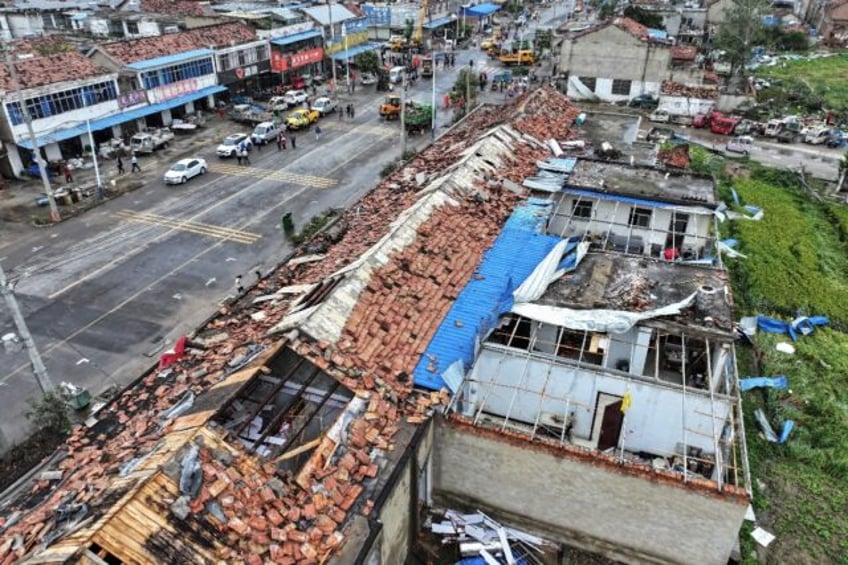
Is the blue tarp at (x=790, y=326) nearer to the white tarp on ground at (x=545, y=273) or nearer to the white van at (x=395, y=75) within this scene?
the white tarp on ground at (x=545, y=273)

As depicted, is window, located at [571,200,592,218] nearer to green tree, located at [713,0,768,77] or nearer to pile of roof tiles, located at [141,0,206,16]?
green tree, located at [713,0,768,77]

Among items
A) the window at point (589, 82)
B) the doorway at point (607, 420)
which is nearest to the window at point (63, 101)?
the doorway at point (607, 420)

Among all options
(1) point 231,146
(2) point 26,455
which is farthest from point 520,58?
(2) point 26,455

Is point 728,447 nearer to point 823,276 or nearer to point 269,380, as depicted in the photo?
point 269,380

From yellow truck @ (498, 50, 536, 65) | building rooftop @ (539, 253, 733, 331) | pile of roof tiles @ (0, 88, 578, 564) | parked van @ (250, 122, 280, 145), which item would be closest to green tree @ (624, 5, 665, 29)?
yellow truck @ (498, 50, 536, 65)

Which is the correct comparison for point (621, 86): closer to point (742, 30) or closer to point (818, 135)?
point (742, 30)
